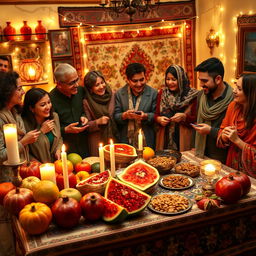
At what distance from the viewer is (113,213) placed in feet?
6.58

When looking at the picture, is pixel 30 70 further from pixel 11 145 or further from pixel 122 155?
pixel 11 145

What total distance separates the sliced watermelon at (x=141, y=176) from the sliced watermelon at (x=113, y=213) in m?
0.32

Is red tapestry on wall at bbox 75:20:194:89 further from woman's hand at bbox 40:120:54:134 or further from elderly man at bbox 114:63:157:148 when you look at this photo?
woman's hand at bbox 40:120:54:134

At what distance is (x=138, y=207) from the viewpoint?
2.09 meters

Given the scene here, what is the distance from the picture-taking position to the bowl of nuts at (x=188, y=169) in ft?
8.65

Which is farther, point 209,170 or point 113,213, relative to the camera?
point 209,170

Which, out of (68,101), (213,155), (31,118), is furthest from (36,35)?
(213,155)

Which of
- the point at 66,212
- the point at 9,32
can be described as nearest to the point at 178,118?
the point at 66,212

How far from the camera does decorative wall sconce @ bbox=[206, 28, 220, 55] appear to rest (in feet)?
18.5

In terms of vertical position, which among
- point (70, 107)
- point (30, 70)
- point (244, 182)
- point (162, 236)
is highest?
point (30, 70)

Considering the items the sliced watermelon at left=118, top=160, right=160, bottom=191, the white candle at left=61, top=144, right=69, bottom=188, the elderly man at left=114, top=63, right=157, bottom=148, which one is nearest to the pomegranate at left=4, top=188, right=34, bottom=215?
the white candle at left=61, top=144, right=69, bottom=188

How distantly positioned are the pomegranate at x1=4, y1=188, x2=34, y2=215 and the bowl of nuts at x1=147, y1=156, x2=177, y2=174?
104cm

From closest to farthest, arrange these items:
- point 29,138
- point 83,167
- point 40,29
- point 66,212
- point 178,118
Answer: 1. point 66,212
2. point 83,167
3. point 29,138
4. point 178,118
5. point 40,29

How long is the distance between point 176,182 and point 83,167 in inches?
29.9
